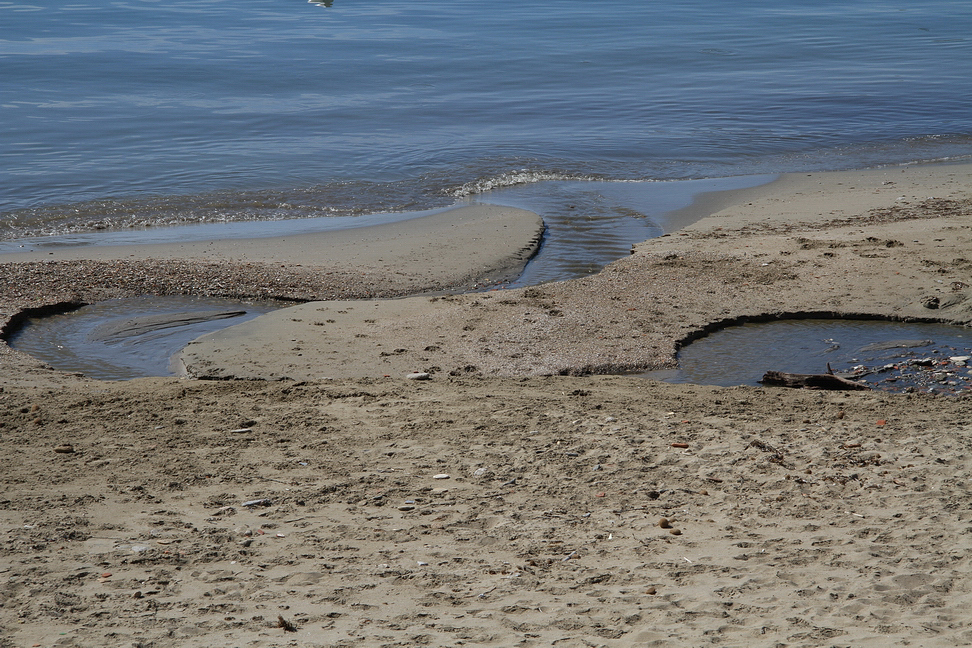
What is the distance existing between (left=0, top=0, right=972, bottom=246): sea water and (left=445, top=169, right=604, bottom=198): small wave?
70mm

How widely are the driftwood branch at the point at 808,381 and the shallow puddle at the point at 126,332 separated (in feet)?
17.6

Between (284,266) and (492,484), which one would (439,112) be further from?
(492,484)

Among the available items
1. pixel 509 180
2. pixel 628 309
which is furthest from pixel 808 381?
pixel 509 180

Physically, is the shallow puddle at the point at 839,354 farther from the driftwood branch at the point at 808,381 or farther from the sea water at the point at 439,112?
the sea water at the point at 439,112

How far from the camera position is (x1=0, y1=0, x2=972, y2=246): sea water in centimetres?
1566

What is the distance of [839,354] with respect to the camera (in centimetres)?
754

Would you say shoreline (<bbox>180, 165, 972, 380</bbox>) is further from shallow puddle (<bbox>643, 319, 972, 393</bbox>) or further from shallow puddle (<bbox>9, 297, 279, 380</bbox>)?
shallow puddle (<bbox>9, 297, 279, 380</bbox>)

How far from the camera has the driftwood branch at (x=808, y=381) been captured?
664cm

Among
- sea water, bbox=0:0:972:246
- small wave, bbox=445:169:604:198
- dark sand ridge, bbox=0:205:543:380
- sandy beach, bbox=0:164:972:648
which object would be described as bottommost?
sandy beach, bbox=0:164:972:648

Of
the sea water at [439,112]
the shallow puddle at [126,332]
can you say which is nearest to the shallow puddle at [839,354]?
the sea water at [439,112]

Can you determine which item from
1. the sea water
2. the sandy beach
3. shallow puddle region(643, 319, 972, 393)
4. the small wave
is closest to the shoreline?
the sandy beach

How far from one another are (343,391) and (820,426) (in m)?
3.60

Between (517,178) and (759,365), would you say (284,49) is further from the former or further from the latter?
(759,365)

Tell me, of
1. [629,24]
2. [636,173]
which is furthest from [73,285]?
[629,24]
